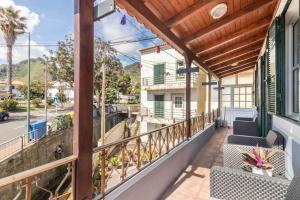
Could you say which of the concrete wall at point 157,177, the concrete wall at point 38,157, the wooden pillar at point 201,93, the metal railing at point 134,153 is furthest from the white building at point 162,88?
the concrete wall at point 157,177

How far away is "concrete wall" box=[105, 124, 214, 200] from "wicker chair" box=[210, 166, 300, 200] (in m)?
0.84

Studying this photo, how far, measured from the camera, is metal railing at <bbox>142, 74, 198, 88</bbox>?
13.5 m

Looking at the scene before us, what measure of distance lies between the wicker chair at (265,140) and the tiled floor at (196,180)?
0.78 meters

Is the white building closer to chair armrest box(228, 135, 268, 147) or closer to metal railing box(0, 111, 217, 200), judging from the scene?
metal railing box(0, 111, 217, 200)

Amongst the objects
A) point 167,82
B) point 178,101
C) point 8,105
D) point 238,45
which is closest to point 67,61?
point 8,105

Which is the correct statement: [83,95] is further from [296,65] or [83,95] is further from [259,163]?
[296,65]

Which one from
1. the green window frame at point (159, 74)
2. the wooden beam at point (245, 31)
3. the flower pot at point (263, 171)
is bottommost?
the flower pot at point (263, 171)

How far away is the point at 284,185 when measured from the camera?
165 centimetres

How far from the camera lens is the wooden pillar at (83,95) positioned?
1458 mm

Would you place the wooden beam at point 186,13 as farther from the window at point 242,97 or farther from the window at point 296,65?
the window at point 242,97

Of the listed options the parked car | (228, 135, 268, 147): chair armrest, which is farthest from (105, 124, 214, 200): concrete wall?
the parked car

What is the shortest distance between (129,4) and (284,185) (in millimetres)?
2265

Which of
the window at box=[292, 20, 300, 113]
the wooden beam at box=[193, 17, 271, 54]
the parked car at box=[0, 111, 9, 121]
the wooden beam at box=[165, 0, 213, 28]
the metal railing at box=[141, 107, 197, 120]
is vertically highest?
the wooden beam at box=[193, 17, 271, 54]

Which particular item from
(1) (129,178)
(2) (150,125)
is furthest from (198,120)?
(2) (150,125)
